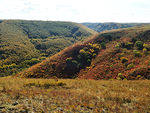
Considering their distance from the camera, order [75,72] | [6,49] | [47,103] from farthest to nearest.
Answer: [6,49]
[75,72]
[47,103]

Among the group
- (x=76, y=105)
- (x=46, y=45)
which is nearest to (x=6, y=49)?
→ (x=46, y=45)

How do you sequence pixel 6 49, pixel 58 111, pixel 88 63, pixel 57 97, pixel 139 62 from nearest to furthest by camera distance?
pixel 58 111
pixel 57 97
pixel 139 62
pixel 88 63
pixel 6 49

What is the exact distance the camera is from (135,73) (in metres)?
22.8

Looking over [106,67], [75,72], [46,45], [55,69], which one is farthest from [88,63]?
[46,45]

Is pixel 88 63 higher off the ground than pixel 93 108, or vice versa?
pixel 93 108

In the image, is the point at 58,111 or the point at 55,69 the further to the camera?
the point at 55,69

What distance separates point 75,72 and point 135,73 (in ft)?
54.2

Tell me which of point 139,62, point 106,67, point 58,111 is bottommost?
point 106,67

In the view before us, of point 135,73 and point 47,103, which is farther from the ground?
point 47,103

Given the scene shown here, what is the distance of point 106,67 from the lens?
29438mm

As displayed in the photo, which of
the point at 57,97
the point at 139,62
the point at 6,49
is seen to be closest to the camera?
the point at 57,97

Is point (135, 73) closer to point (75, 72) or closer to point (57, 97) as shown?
point (75, 72)

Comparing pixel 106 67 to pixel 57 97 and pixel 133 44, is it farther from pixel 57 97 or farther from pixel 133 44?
pixel 57 97

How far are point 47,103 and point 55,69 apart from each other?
28748 mm
